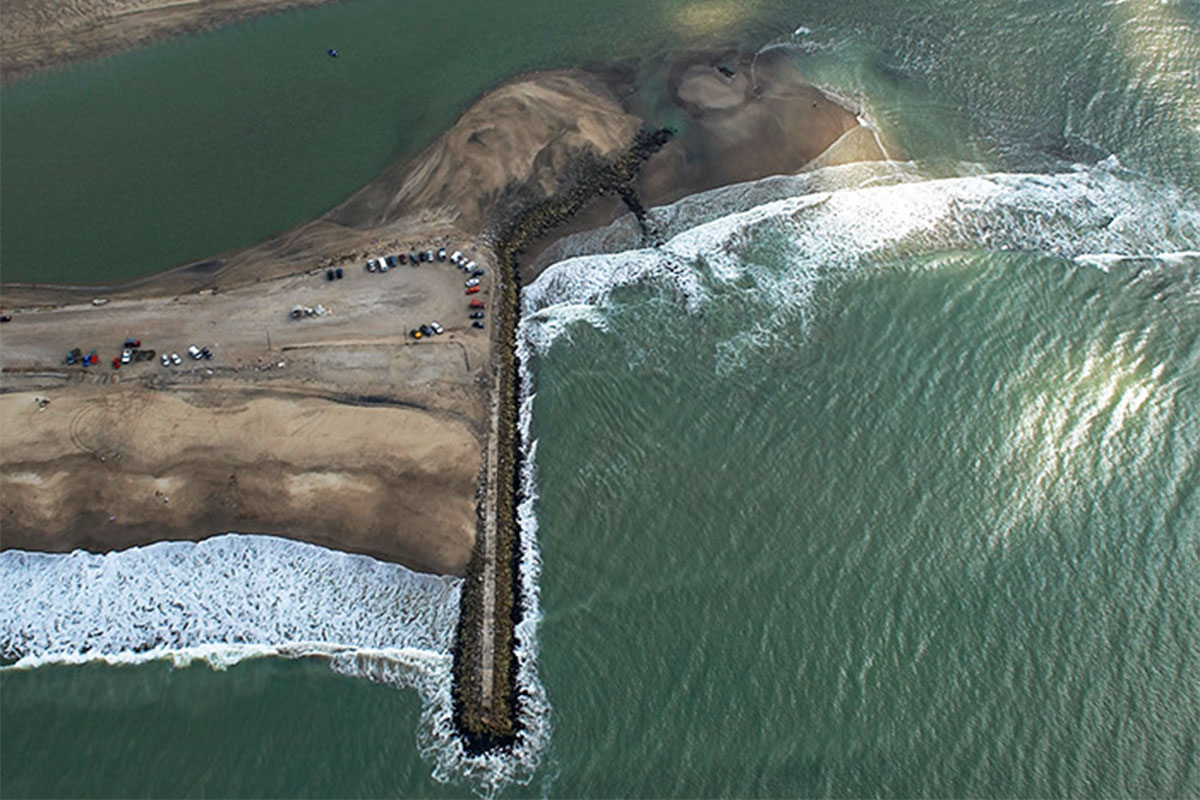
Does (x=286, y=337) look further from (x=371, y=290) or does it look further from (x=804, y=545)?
(x=804, y=545)

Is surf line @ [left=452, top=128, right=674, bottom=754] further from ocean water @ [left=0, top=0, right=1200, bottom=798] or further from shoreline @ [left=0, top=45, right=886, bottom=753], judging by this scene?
ocean water @ [left=0, top=0, right=1200, bottom=798]

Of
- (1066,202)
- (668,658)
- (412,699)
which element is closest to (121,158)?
(412,699)

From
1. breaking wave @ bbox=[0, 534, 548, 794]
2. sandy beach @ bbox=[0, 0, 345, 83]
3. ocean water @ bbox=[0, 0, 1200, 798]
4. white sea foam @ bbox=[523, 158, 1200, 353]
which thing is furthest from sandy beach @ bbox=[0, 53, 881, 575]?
sandy beach @ bbox=[0, 0, 345, 83]

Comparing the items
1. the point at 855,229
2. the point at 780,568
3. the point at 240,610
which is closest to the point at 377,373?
the point at 240,610

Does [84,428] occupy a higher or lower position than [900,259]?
lower

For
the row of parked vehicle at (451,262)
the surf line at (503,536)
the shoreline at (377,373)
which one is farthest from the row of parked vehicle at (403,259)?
the surf line at (503,536)

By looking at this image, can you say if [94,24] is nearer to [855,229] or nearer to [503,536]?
[503,536]

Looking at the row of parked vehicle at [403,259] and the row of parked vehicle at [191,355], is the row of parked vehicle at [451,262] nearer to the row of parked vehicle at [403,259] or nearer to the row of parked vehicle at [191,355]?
the row of parked vehicle at [403,259]
